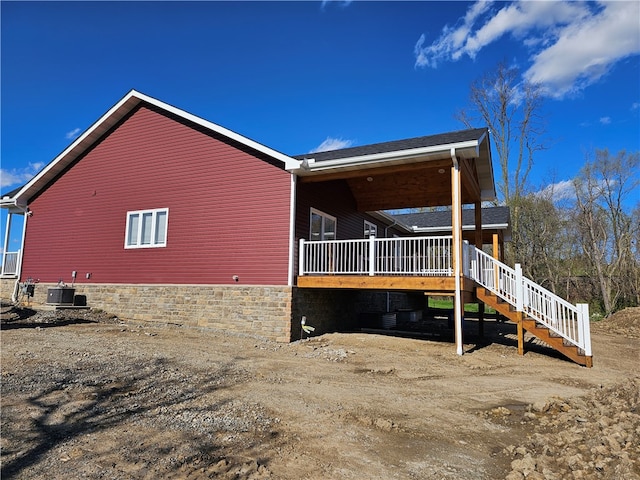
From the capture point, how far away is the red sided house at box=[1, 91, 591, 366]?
30.8 ft

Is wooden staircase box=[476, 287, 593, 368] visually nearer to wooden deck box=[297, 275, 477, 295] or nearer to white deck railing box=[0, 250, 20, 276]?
wooden deck box=[297, 275, 477, 295]

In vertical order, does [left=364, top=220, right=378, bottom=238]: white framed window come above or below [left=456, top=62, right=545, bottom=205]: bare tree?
below

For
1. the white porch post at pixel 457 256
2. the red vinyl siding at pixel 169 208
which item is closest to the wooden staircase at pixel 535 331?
the white porch post at pixel 457 256

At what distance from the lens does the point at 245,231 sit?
427 inches

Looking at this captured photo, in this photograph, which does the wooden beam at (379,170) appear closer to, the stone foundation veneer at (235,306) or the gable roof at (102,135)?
the gable roof at (102,135)

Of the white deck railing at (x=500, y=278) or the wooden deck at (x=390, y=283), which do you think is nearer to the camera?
the white deck railing at (x=500, y=278)

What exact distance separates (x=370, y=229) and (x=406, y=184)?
403cm

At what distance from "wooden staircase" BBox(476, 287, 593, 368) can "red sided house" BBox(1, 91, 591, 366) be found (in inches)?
1.2

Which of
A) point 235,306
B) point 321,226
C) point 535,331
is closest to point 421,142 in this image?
point 321,226

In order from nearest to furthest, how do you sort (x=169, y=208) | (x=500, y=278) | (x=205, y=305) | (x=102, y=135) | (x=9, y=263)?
(x=500, y=278)
(x=205, y=305)
(x=169, y=208)
(x=102, y=135)
(x=9, y=263)

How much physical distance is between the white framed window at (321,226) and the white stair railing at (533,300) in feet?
13.9

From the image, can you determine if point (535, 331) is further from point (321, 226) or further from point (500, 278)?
point (321, 226)

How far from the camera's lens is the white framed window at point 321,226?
11.7 m

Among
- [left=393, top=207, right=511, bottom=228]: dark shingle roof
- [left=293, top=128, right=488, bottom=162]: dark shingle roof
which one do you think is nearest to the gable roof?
[left=293, top=128, right=488, bottom=162]: dark shingle roof
